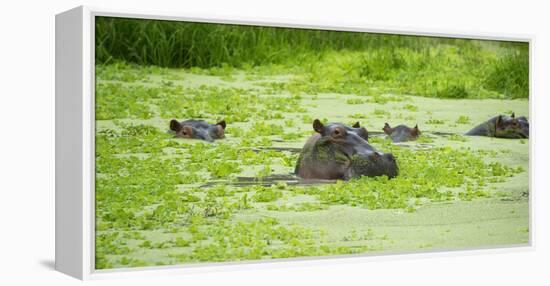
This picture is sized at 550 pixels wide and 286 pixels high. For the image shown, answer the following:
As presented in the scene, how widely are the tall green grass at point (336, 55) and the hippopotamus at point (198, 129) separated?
0.54 meters

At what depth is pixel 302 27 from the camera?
992 centimetres

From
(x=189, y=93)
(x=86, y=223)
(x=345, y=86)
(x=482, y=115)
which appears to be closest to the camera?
(x=86, y=223)

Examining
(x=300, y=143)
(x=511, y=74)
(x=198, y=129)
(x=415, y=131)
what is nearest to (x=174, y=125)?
(x=198, y=129)

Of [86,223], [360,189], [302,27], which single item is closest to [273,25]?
[302,27]

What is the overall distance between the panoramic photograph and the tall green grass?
0.01 metres

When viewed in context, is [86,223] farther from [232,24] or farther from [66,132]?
[232,24]

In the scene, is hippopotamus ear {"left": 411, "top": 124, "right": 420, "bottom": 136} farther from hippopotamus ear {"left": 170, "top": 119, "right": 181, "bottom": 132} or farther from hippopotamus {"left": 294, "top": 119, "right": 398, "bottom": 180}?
hippopotamus ear {"left": 170, "top": 119, "right": 181, "bottom": 132}

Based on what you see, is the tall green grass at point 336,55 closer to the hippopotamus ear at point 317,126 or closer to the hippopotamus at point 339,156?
the hippopotamus ear at point 317,126

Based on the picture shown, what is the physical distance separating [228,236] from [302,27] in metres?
2.11

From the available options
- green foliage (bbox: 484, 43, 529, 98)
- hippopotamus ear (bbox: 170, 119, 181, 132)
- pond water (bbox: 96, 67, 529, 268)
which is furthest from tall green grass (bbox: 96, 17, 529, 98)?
hippopotamus ear (bbox: 170, 119, 181, 132)

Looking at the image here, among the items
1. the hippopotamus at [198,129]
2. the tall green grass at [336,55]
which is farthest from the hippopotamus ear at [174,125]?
the tall green grass at [336,55]

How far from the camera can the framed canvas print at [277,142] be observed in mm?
8953

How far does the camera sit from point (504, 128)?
11.0 meters

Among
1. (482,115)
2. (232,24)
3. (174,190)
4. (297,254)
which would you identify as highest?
(232,24)
